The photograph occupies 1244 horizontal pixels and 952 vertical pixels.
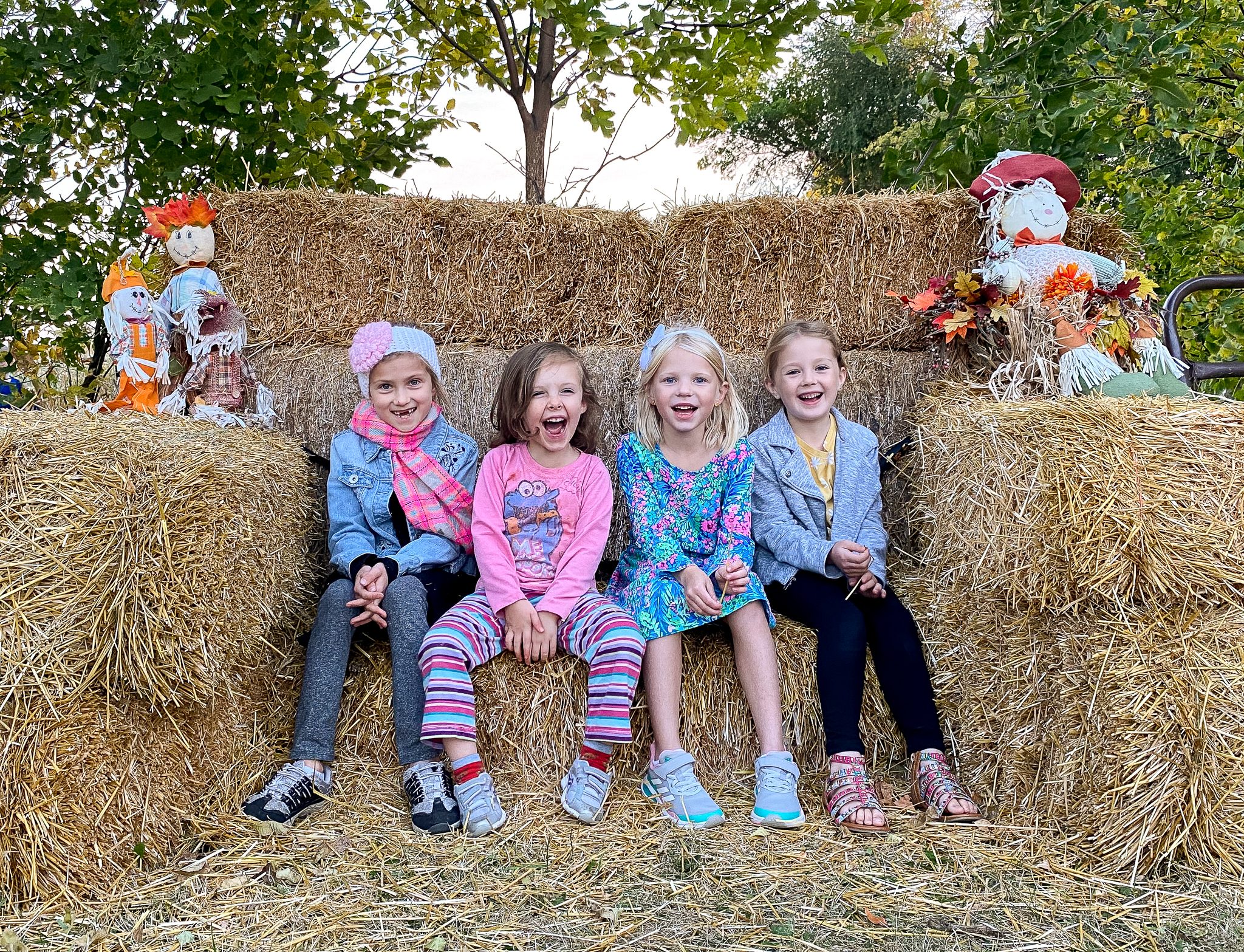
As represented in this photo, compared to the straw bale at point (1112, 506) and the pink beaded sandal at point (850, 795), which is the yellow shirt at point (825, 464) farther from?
the pink beaded sandal at point (850, 795)

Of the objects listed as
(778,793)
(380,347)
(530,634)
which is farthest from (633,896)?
(380,347)

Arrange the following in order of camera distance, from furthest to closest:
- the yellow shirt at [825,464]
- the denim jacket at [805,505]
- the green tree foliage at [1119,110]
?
the green tree foliage at [1119,110] → the yellow shirt at [825,464] → the denim jacket at [805,505]

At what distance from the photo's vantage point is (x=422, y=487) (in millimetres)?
2891

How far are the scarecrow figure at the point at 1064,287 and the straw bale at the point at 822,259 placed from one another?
166mm

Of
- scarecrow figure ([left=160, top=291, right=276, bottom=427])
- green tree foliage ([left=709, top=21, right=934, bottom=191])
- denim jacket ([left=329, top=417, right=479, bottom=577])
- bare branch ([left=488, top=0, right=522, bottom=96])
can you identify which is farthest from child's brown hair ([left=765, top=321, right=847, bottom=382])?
green tree foliage ([left=709, top=21, right=934, bottom=191])

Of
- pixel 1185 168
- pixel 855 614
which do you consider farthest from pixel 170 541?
pixel 1185 168

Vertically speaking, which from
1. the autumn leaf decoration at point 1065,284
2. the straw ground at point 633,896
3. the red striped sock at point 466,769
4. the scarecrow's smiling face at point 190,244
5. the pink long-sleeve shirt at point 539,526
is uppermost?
the scarecrow's smiling face at point 190,244

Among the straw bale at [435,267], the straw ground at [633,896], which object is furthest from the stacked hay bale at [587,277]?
the straw ground at [633,896]

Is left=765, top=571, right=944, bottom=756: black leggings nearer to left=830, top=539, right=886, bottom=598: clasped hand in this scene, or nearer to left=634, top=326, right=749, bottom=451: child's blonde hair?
left=830, top=539, right=886, bottom=598: clasped hand

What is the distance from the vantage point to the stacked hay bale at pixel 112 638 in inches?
76.0

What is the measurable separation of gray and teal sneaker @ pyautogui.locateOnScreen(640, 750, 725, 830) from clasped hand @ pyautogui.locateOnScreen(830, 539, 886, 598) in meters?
0.71

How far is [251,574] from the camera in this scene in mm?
2488

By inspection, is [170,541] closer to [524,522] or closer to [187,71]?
[524,522]

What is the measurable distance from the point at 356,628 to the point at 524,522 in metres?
0.57
